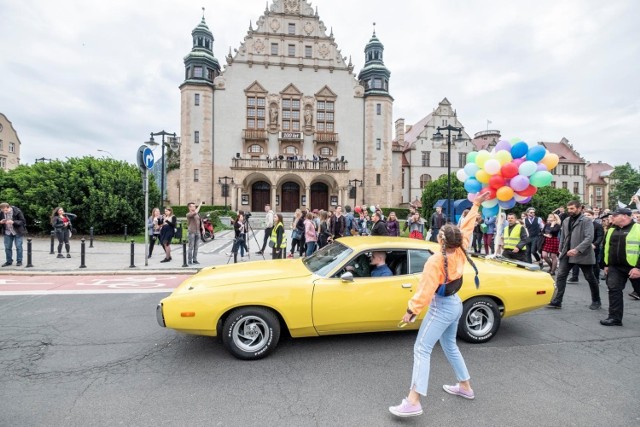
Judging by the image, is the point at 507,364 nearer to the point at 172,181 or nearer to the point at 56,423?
the point at 56,423

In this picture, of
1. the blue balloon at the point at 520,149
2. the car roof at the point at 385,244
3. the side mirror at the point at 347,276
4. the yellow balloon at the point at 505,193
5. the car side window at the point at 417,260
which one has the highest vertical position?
the blue balloon at the point at 520,149

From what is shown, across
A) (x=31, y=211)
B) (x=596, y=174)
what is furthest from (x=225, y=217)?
(x=596, y=174)

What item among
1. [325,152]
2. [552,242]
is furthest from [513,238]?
[325,152]

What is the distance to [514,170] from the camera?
697 centimetres

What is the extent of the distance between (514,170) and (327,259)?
4.89 m

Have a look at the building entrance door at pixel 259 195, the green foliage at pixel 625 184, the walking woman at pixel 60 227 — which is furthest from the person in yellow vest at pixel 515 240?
the green foliage at pixel 625 184

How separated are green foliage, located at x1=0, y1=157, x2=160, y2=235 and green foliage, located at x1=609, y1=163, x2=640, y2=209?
69386mm

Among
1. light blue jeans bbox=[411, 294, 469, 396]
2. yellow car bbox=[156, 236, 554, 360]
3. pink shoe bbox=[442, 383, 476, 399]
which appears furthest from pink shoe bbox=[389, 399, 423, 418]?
yellow car bbox=[156, 236, 554, 360]

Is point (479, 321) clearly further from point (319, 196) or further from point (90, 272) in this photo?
point (319, 196)

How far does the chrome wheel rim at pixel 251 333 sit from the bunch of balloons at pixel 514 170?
17.4 ft

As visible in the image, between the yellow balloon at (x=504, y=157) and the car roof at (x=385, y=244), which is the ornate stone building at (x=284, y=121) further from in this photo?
the car roof at (x=385, y=244)

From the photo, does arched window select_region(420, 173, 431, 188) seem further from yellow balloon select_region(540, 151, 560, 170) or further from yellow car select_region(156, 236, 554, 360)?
yellow car select_region(156, 236, 554, 360)

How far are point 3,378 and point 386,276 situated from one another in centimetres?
438

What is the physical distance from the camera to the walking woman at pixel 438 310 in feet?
9.35
